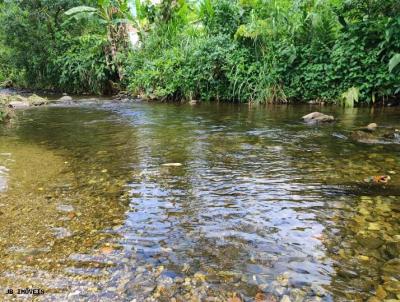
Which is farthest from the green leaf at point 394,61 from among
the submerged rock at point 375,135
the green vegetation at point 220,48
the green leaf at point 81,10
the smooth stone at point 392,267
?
the green leaf at point 81,10

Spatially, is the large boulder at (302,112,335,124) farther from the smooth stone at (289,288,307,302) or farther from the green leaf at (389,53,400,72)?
the smooth stone at (289,288,307,302)

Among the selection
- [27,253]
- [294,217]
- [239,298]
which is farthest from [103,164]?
[239,298]

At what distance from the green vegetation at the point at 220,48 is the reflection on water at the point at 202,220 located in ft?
15.3

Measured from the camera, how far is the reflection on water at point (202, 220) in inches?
91.5

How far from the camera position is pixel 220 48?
39.9 ft

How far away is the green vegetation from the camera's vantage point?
10008 mm

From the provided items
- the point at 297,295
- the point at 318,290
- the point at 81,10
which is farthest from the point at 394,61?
the point at 81,10

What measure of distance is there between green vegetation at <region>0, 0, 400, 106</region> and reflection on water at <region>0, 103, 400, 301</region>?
4.67 metres

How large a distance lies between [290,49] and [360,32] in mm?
1894

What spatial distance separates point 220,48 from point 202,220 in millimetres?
9740

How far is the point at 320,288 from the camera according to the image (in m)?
2.25

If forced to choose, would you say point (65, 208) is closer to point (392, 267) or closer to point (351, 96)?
point (392, 267)

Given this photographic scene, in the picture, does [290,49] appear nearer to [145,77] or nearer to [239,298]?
[145,77]

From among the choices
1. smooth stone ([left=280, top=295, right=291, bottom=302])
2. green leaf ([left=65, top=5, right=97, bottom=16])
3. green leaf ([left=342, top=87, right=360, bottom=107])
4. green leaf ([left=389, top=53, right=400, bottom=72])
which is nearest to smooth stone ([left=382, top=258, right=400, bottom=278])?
smooth stone ([left=280, top=295, right=291, bottom=302])
